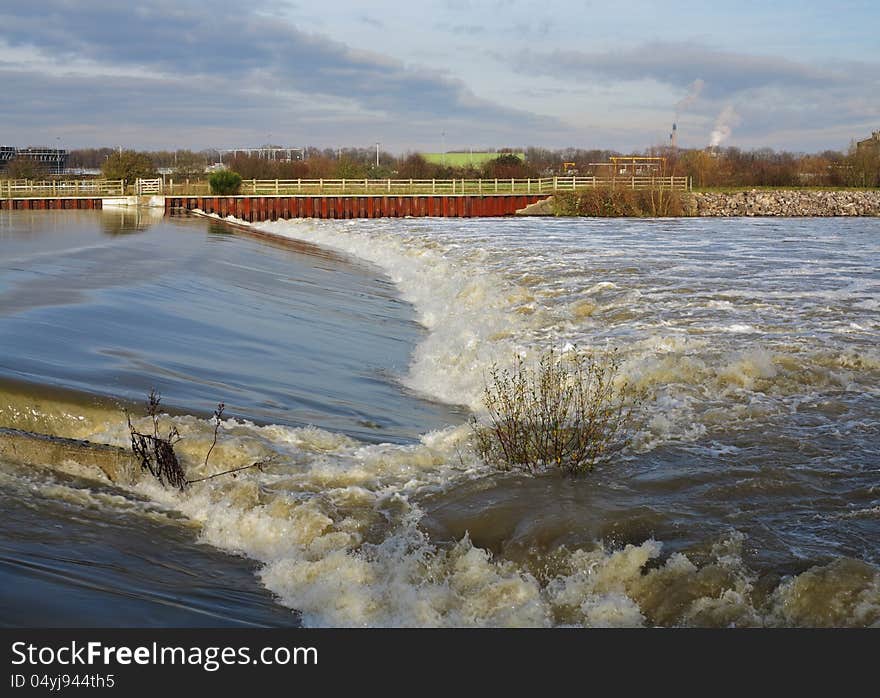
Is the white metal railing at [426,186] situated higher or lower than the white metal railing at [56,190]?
higher

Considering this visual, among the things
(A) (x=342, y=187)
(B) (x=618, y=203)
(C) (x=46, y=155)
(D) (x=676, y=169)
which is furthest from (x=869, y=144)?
(C) (x=46, y=155)

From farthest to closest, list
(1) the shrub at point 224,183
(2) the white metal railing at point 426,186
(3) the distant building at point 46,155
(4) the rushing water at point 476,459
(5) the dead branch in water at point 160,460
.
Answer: (3) the distant building at point 46,155, (2) the white metal railing at point 426,186, (1) the shrub at point 224,183, (5) the dead branch in water at point 160,460, (4) the rushing water at point 476,459

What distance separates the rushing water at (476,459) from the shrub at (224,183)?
1623 inches

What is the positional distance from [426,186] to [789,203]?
82.1 feet

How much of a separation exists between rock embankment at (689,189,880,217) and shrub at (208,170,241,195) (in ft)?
95.6

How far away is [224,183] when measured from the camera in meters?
60.5

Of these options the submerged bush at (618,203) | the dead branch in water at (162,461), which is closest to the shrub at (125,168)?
the submerged bush at (618,203)

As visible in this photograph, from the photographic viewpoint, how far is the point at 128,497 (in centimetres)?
749

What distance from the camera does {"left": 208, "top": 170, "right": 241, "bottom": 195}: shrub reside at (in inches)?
2381

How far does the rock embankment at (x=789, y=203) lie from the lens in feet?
212

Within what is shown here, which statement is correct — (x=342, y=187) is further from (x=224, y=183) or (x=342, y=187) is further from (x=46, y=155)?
(x=46, y=155)

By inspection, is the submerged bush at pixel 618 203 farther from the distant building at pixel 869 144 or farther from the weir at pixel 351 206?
the distant building at pixel 869 144

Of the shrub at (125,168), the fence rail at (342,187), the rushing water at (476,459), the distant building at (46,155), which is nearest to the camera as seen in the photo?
the rushing water at (476,459)

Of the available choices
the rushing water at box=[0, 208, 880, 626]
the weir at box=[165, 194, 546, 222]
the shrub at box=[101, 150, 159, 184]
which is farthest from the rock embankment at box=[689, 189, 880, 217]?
the rushing water at box=[0, 208, 880, 626]
